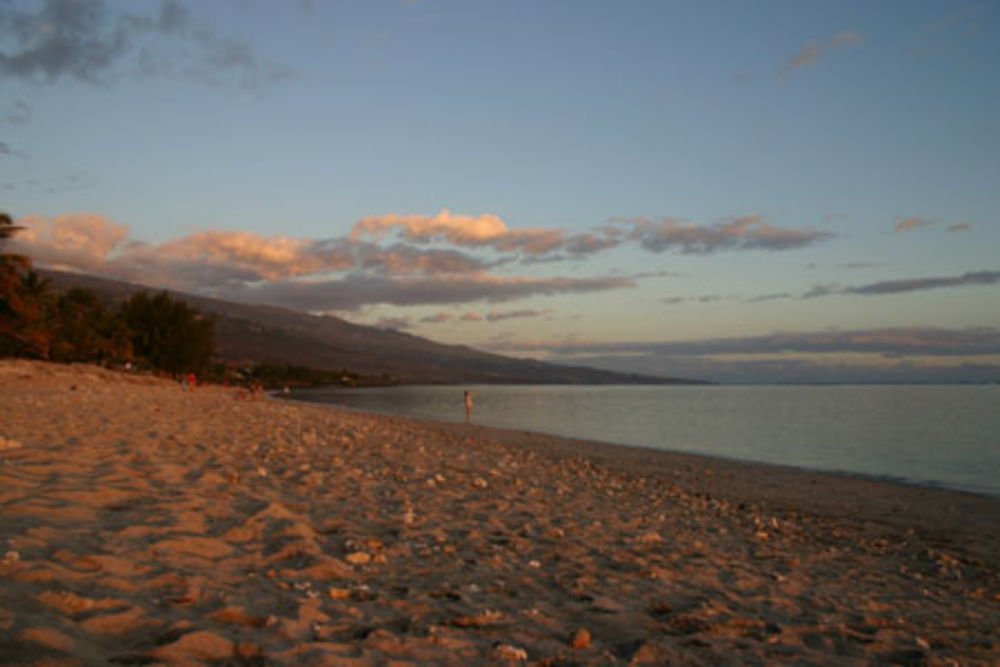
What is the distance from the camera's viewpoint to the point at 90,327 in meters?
58.5

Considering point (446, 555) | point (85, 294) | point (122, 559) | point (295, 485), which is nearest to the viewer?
point (122, 559)

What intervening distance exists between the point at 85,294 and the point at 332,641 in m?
72.0

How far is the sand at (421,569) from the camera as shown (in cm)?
407

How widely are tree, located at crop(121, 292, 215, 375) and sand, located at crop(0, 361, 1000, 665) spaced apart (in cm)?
5776

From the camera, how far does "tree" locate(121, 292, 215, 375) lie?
6506 centimetres

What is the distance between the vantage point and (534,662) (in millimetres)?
4109

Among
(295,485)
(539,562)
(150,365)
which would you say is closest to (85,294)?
(150,365)

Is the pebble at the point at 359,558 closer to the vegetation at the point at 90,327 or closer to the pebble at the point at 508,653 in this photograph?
the pebble at the point at 508,653

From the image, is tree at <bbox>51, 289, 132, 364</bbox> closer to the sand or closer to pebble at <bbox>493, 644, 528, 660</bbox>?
the sand

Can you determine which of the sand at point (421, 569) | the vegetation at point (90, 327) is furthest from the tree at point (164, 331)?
the sand at point (421, 569)

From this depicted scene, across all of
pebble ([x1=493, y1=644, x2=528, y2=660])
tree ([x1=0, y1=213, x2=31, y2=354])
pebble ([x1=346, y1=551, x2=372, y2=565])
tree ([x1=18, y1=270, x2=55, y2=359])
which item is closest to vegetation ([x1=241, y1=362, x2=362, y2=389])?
tree ([x1=18, y1=270, x2=55, y2=359])

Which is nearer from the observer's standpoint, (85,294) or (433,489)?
(433,489)

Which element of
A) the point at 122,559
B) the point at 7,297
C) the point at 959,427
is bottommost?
the point at 959,427

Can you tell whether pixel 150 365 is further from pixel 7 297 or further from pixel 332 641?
pixel 332 641
